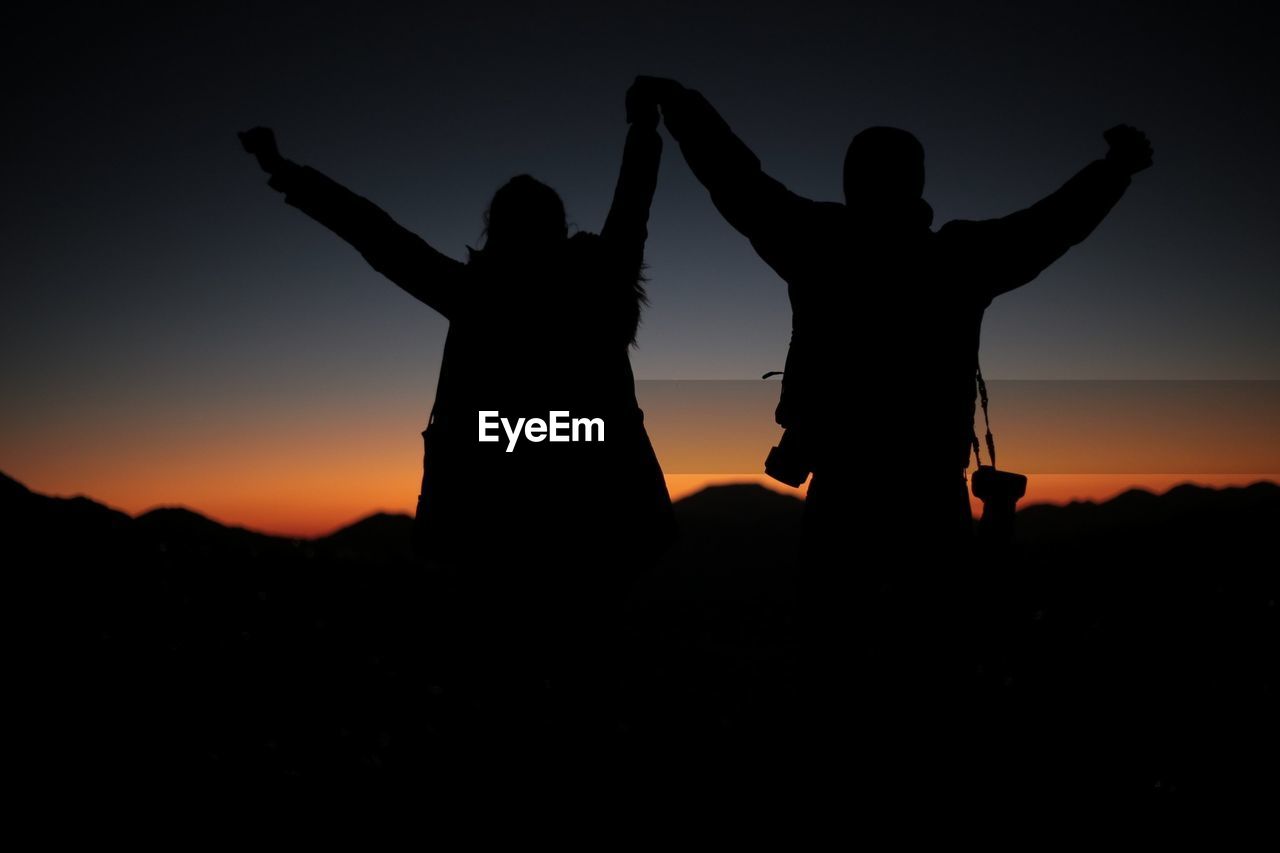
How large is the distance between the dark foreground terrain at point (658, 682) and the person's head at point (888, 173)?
142 cm

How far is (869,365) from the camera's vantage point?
2867mm

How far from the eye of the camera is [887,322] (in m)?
2.84

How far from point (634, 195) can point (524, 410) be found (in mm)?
1067

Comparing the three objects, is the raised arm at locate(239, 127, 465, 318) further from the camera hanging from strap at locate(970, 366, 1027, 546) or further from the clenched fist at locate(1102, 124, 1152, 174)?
the clenched fist at locate(1102, 124, 1152, 174)

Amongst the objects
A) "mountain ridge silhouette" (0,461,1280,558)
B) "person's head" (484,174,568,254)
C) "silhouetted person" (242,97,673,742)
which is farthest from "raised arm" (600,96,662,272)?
"mountain ridge silhouette" (0,461,1280,558)

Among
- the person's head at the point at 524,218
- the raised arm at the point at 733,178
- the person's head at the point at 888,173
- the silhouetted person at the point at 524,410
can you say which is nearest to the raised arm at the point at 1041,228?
the person's head at the point at 888,173

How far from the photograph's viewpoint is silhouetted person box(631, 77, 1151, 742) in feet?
9.25

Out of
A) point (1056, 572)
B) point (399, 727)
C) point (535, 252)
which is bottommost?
point (399, 727)

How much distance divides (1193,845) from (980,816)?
117 centimetres

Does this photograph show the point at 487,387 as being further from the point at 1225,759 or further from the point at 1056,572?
the point at 1056,572

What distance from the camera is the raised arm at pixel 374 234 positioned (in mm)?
2971

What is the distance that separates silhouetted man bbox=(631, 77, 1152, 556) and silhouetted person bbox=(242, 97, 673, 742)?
701 mm

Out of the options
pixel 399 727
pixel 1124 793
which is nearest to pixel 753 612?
pixel 399 727

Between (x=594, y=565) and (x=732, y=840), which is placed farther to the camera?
(x=732, y=840)
